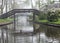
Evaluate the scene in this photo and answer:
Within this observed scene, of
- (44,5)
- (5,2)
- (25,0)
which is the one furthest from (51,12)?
(25,0)

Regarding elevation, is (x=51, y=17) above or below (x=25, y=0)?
below

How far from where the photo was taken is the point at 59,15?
3055cm

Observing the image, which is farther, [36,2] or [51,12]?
[36,2]

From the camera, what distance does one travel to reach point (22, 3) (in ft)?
159

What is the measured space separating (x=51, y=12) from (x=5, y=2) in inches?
715

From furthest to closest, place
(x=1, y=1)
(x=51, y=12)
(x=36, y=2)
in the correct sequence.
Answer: (x=36, y=2), (x=1, y=1), (x=51, y=12)

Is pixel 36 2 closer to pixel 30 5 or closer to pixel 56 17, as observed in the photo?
pixel 30 5

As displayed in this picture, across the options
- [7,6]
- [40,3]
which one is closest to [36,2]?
[40,3]

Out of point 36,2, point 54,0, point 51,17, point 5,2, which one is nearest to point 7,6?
point 5,2

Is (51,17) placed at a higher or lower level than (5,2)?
lower

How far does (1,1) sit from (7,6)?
232cm

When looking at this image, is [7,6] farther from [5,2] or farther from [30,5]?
[30,5]

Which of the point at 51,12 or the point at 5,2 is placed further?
the point at 5,2

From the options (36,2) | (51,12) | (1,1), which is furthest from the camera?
(36,2)
